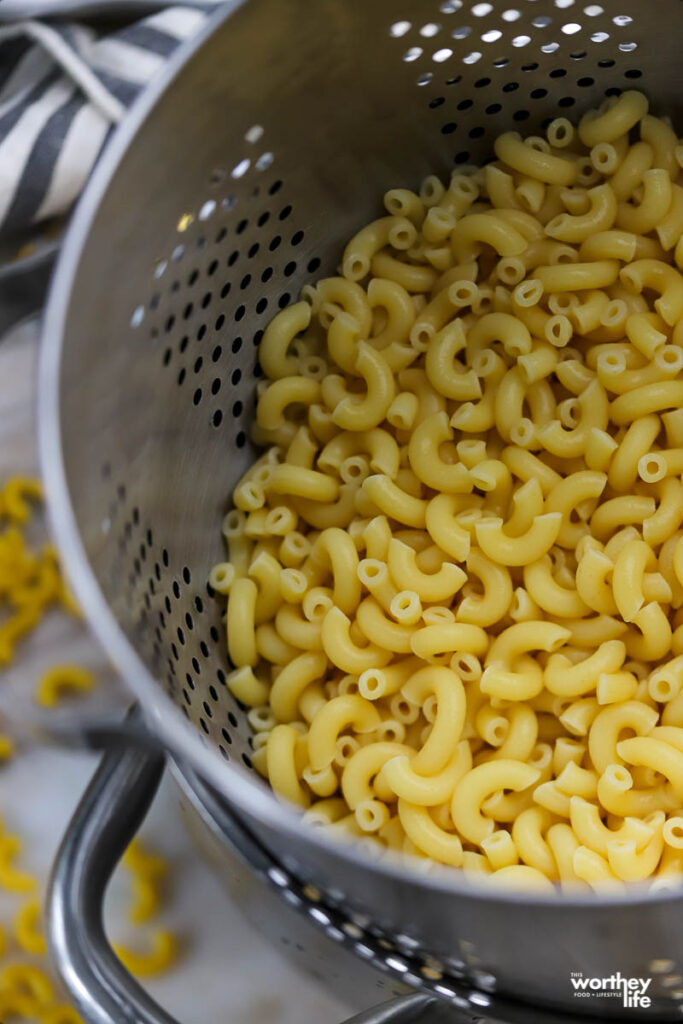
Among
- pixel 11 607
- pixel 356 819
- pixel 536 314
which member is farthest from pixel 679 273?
pixel 11 607

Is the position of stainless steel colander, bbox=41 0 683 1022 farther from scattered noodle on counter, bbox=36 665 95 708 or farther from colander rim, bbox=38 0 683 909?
scattered noodle on counter, bbox=36 665 95 708

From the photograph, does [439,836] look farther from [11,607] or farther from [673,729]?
[11,607]

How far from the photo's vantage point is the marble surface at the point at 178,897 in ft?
2.37

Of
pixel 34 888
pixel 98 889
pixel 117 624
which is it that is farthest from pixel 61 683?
pixel 117 624

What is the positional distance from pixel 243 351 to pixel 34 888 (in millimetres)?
396

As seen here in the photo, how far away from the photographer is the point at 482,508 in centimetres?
70

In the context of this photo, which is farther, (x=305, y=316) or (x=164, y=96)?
(x=305, y=316)

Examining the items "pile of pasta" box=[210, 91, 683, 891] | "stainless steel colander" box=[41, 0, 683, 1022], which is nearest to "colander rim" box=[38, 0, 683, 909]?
"stainless steel colander" box=[41, 0, 683, 1022]

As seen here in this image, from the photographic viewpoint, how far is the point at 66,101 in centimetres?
81

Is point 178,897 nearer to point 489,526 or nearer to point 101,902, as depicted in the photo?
point 101,902

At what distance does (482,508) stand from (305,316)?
174 mm

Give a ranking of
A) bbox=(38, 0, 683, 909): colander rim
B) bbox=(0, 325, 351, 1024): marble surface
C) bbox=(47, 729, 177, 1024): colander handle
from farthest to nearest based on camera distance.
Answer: bbox=(0, 325, 351, 1024): marble surface → bbox=(47, 729, 177, 1024): colander handle → bbox=(38, 0, 683, 909): colander rim

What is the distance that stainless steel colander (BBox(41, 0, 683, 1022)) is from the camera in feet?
1.49

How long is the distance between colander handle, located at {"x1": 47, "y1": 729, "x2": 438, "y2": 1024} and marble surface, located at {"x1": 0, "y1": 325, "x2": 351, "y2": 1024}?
9 centimetres
